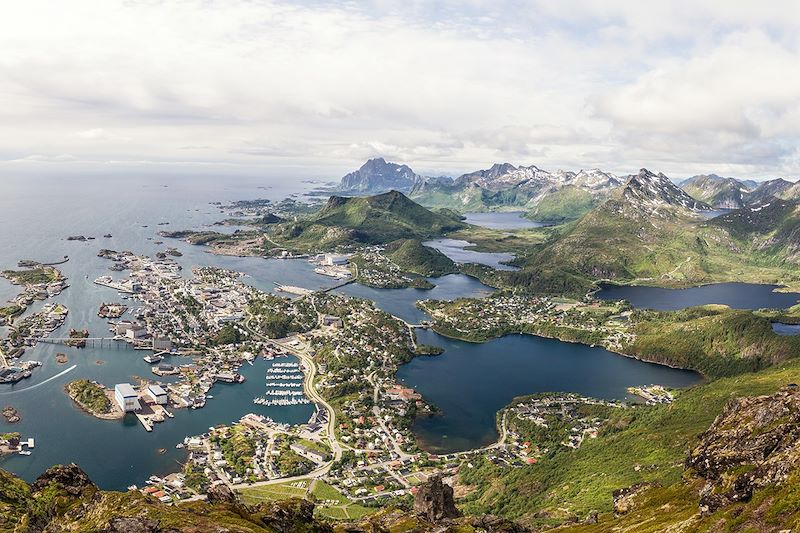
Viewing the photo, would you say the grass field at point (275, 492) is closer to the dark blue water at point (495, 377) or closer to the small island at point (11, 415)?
the dark blue water at point (495, 377)

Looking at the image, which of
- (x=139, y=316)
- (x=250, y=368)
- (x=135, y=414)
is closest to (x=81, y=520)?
(x=135, y=414)

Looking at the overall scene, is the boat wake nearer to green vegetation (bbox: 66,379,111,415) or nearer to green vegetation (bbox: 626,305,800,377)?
green vegetation (bbox: 66,379,111,415)

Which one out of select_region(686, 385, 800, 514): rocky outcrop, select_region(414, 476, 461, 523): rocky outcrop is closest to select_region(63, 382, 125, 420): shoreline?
select_region(414, 476, 461, 523): rocky outcrop

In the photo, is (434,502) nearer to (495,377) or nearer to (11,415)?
(495,377)

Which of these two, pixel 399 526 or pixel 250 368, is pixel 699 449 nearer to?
pixel 399 526

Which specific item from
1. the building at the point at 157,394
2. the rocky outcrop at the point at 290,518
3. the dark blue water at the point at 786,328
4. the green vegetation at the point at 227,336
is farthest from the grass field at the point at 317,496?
the dark blue water at the point at 786,328
